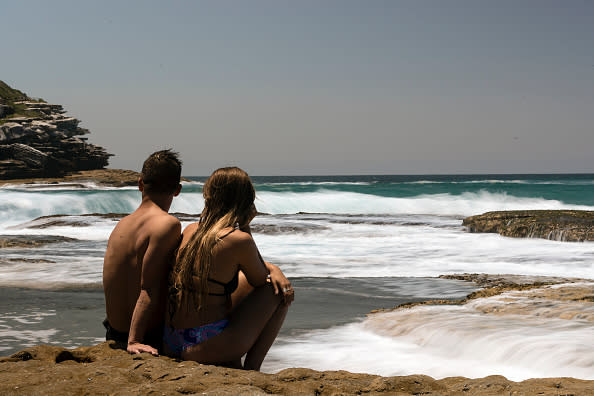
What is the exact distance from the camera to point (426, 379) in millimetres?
2973

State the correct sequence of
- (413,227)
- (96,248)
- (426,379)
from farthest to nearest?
(413,227), (96,248), (426,379)

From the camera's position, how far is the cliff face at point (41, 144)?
4234 centimetres

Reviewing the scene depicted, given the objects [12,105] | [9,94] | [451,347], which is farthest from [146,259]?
[9,94]

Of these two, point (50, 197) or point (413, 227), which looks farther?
point (50, 197)

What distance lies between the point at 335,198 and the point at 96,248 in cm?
3094

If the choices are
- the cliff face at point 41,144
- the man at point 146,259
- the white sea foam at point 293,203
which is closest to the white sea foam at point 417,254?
the man at point 146,259

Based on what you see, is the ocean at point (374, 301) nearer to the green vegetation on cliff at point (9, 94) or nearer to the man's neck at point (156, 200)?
the man's neck at point (156, 200)

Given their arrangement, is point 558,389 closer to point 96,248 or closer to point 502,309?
point 502,309

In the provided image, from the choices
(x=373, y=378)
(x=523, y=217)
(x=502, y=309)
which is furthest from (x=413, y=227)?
(x=373, y=378)

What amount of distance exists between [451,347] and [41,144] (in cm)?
4574

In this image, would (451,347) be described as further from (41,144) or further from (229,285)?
(41,144)

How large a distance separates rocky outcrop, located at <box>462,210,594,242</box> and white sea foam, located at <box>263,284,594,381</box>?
9.43 meters

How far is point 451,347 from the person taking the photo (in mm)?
5090

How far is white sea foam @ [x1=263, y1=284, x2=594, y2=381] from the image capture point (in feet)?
14.8
